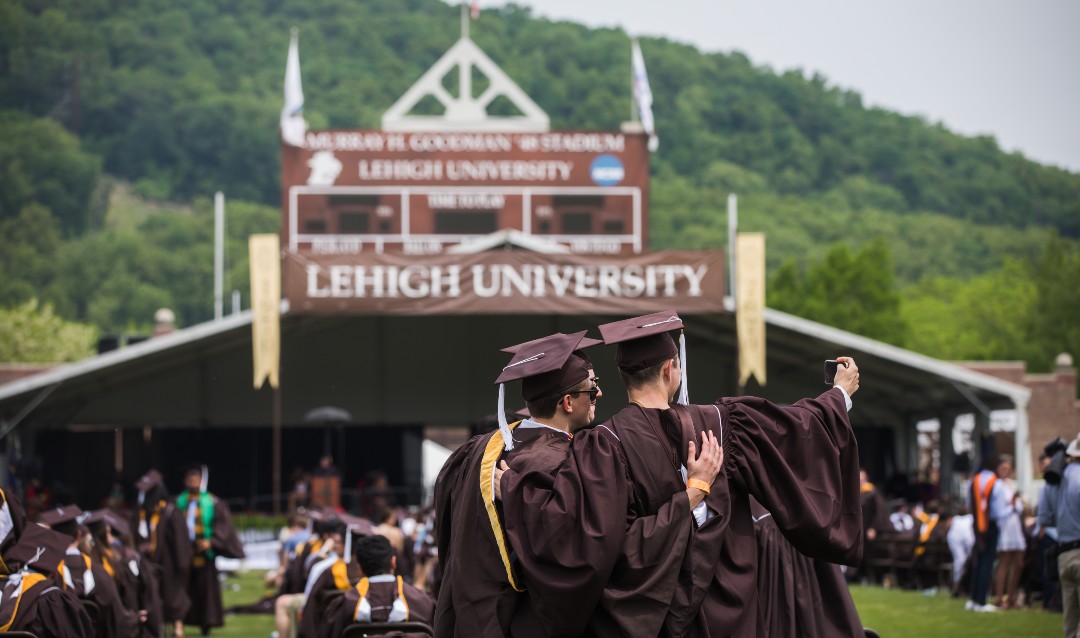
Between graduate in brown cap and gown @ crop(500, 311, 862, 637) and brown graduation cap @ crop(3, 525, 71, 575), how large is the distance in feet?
13.4

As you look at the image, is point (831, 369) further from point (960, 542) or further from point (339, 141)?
point (339, 141)

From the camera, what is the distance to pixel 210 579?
59.9 ft

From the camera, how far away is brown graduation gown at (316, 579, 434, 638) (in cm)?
968

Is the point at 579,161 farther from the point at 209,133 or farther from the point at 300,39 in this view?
the point at 300,39

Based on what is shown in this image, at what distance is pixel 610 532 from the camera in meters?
5.56

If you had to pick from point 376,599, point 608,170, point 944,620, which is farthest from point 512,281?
point 376,599

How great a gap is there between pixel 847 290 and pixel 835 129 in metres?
48.1

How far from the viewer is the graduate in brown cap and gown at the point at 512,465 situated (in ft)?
19.1

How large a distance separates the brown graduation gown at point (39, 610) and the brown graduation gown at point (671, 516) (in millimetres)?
4116

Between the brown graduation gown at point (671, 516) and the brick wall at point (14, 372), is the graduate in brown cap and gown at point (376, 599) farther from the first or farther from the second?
the brick wall at point (14, 372)

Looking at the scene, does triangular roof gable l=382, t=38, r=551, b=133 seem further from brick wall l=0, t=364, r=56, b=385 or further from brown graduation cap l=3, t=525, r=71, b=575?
brown graduation cap l=3, t=525, r=71, b=575

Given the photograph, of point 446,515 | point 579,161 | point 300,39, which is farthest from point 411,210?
point 300,39

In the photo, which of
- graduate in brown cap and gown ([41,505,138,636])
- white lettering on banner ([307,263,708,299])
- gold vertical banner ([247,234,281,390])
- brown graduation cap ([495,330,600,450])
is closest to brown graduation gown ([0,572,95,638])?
graduate in brown cap and gown ([41,505,138,636])

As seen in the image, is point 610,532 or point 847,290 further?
point 847,290
